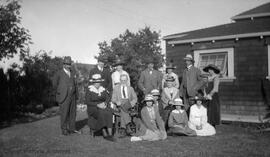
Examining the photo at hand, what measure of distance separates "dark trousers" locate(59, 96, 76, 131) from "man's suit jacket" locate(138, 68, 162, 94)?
216 centimetres

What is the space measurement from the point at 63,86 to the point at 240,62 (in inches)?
258

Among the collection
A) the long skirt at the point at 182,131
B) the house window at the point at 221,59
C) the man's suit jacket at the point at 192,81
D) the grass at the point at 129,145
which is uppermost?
the house window at the point at 221,59

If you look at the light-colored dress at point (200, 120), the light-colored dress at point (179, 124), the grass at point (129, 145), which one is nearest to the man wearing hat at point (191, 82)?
the light-colored dress at point (200, 120)

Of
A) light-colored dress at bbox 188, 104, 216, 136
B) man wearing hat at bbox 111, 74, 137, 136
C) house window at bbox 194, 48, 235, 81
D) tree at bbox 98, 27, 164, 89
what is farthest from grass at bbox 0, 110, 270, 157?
tree at bbox 98, 27, 164, 89

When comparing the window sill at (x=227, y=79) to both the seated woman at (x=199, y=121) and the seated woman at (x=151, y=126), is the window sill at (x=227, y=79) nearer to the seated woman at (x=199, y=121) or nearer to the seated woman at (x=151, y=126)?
the seated woman at (x=199, y=121)

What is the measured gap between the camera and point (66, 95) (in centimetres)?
723

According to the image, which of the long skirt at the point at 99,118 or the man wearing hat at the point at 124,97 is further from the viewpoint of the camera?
the man wearing hat at the point at 124,97

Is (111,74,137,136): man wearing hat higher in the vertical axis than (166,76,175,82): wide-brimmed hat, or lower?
lower

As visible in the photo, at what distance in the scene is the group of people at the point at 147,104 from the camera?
273 inches

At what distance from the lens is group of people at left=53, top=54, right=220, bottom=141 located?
22.8 ft

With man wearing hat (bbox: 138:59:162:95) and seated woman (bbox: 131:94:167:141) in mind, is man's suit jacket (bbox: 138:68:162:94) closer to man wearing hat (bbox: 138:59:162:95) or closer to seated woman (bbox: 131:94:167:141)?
man wearing hat (bbox: 138:59:162:95)

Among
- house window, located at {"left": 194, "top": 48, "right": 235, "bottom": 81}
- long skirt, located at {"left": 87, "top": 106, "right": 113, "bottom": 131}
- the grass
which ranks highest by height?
house window, located at {"left": 194, "top": 48, "right": 235, "bottom": 81}

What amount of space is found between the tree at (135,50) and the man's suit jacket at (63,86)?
608cm

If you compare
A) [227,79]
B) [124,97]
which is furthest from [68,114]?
[227,79]
